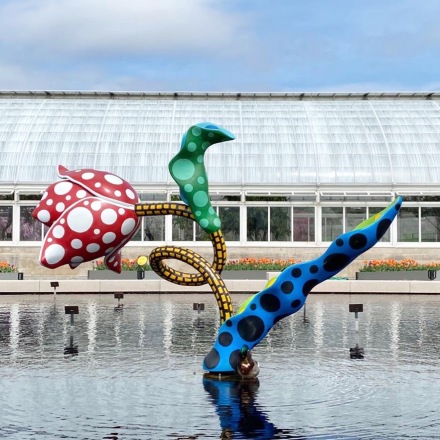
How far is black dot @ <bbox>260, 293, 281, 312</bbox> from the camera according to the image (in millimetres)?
16672

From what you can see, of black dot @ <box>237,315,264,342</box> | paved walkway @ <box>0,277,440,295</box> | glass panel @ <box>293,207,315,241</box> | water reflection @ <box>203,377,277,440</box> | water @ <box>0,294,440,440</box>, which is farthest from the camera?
glass panel @ <box>293,207,315,241</box>

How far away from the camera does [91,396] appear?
1520 centimetres

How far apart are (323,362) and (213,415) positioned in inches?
218

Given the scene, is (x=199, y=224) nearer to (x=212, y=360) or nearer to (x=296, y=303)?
(x=296, y=303)

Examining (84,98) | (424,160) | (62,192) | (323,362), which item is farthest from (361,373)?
(84,98)

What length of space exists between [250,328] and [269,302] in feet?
1.93

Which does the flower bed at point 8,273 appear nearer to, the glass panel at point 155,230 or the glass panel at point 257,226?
the glass panel at point 155,230

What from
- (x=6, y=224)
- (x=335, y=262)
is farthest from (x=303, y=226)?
(x=335, y=262)

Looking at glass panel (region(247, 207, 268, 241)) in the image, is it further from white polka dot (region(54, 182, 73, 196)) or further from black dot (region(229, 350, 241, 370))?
white polka dot (region(54, 182, 73, 196))

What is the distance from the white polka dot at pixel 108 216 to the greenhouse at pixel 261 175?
2859cm

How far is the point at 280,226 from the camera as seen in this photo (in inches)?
1820

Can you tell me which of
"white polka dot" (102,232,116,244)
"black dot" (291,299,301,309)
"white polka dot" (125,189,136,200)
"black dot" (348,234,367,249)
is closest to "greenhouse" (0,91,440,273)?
"white polka dot" (125,189,136,200)

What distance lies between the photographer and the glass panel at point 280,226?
4619 centimetres

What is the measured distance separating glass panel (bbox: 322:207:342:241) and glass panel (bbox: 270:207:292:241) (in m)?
1.68
